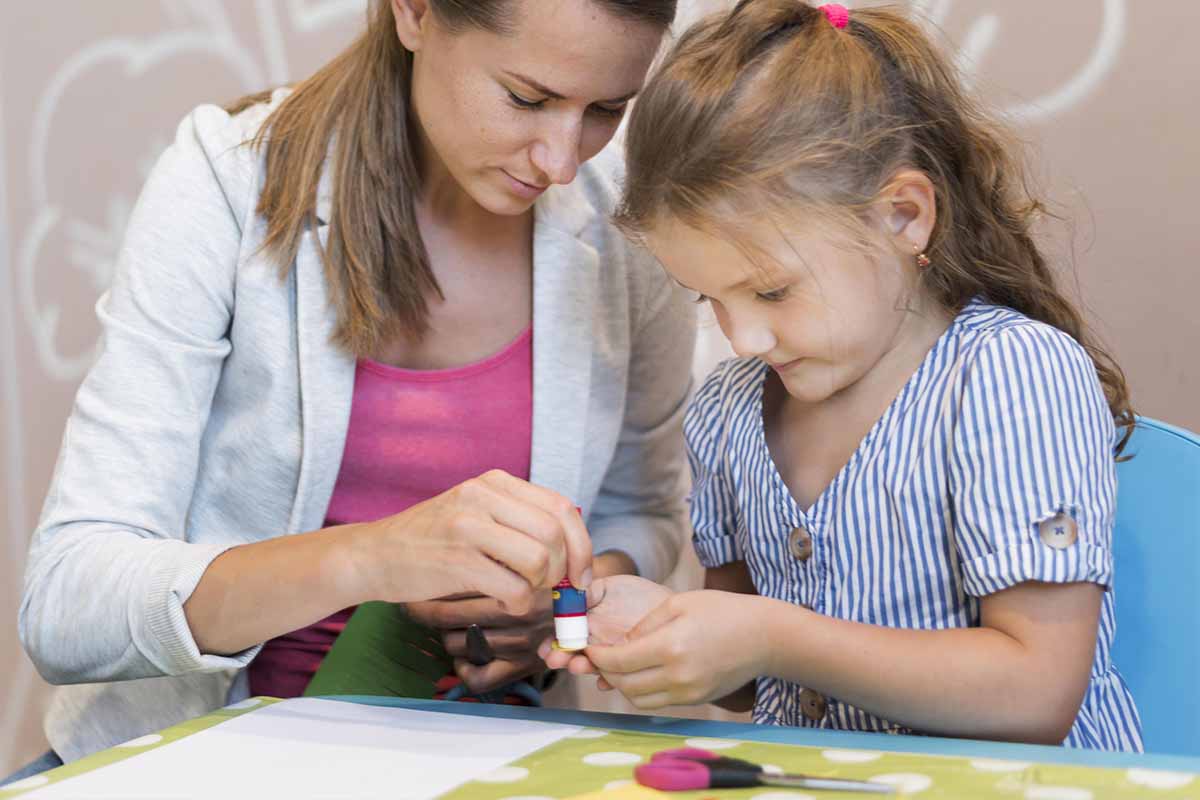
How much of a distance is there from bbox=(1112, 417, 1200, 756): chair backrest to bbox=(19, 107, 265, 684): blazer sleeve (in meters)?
0.66

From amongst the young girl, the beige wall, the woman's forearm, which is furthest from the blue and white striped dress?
the beige wall

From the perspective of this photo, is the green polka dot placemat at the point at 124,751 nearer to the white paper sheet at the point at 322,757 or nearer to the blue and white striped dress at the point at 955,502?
the white paper sheet at the point at 322,757

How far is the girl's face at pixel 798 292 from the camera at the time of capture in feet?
2.98

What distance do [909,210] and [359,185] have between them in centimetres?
50

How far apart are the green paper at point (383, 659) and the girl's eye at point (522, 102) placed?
421 mm

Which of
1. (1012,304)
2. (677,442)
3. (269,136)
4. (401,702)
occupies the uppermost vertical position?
(269,136)

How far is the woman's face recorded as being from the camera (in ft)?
3.34

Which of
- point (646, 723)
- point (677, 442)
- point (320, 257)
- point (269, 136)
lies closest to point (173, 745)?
point (646, 723)

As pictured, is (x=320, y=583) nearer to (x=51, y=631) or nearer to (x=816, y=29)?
(x=51, y=631)

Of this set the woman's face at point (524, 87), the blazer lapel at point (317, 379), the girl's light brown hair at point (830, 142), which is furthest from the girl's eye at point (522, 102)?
the blazer lapel at point (317, 379)

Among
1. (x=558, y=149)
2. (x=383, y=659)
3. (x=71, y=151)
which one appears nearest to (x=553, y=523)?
(x=383, y=659)

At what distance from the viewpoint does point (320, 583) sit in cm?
94

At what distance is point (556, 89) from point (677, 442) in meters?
0.50

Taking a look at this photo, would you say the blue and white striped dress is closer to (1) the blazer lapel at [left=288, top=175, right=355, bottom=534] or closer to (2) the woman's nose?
(2) the woman's nose
